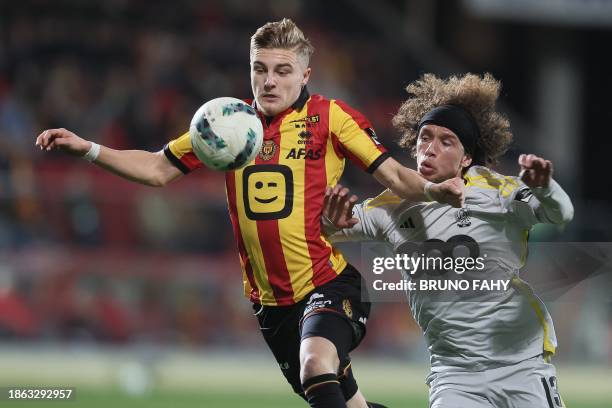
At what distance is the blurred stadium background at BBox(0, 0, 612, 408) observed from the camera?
11.0 meters

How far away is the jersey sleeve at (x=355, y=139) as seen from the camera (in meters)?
5.22

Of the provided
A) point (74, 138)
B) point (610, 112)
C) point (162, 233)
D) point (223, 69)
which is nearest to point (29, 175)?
point (162, 233)

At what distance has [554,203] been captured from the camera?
4.64 meters

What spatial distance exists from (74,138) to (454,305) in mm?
1973

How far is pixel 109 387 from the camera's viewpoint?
10.7 metres

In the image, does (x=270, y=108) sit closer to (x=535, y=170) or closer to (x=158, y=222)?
(x=535, y=170)

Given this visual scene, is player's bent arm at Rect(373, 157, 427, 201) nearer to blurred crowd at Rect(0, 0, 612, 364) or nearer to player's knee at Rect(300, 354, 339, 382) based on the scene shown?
player's knee at Rect(300, 354, 339, 382)

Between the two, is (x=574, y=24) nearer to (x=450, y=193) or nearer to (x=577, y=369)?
(x=577, y=369)

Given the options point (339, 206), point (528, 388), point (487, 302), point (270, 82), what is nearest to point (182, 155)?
point (270, 82)

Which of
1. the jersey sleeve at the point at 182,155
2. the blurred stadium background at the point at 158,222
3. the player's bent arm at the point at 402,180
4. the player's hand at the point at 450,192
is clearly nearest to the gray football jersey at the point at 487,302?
the player's bent arm at the point at 402,180

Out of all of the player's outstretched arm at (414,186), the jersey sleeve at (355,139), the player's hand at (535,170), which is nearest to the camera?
the player's hand at (535,170)

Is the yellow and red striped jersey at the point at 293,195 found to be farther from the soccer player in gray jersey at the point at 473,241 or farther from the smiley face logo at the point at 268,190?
the soccer player in gray jersey at the point at 473,241

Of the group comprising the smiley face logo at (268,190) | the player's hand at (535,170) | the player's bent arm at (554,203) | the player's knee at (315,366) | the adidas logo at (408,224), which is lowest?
the player's knee at (315,366)

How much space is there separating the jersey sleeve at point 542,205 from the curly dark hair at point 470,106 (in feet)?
2.18
